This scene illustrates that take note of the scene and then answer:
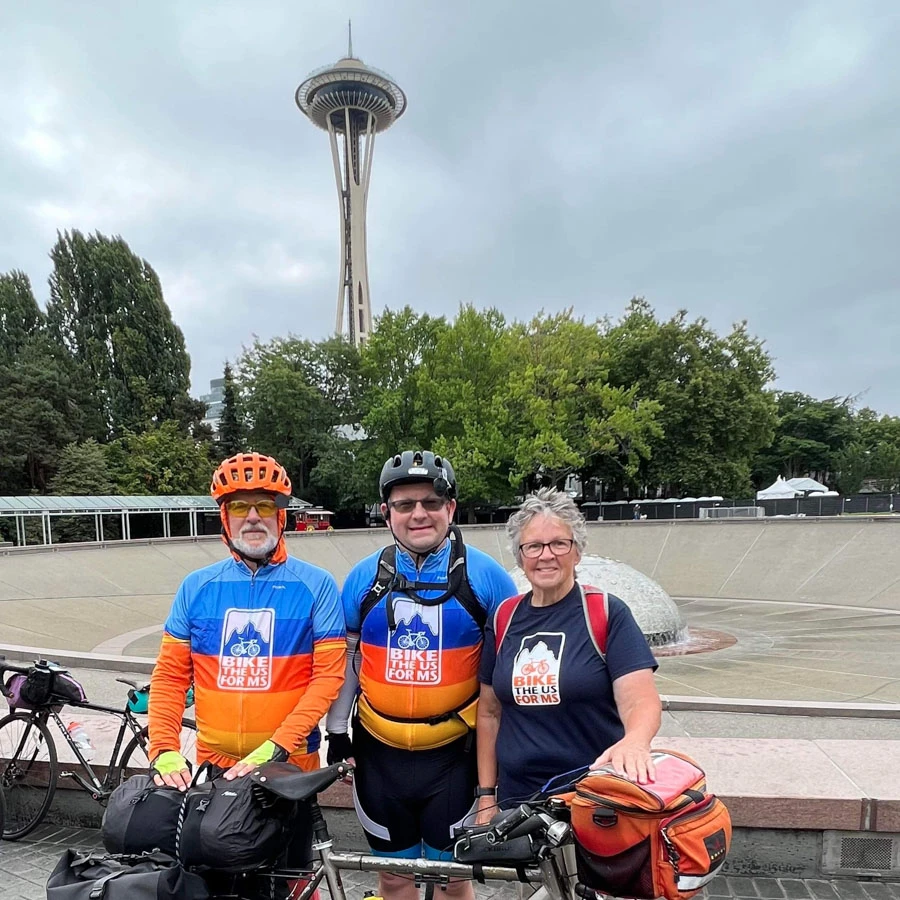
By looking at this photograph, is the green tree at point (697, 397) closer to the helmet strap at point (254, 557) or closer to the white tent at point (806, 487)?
the white tent at point (806, 487)

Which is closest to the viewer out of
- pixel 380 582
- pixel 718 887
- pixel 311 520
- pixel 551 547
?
pixel 551 547

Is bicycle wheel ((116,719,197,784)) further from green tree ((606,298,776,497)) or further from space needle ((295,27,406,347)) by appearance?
space needle ((295,27,406,347))

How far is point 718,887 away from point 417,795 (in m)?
1.86

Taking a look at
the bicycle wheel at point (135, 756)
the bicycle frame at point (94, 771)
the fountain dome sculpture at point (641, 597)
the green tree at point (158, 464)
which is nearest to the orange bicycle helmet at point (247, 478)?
the bicycle wheel at point (135, 756)

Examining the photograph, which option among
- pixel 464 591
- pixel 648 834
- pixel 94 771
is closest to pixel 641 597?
pixel 94 771

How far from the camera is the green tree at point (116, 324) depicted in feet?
129

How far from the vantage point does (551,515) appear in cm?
233

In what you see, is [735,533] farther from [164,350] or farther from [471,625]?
[164,350]

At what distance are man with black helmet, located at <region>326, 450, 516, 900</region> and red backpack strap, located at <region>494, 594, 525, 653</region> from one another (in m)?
0.14

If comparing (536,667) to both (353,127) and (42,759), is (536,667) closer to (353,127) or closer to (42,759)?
(42,759)

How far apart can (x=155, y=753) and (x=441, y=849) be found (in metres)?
1.11

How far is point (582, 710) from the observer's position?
215 centimetres

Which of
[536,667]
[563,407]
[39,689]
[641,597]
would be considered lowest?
[641,597]

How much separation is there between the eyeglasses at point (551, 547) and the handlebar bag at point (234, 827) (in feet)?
3.52
